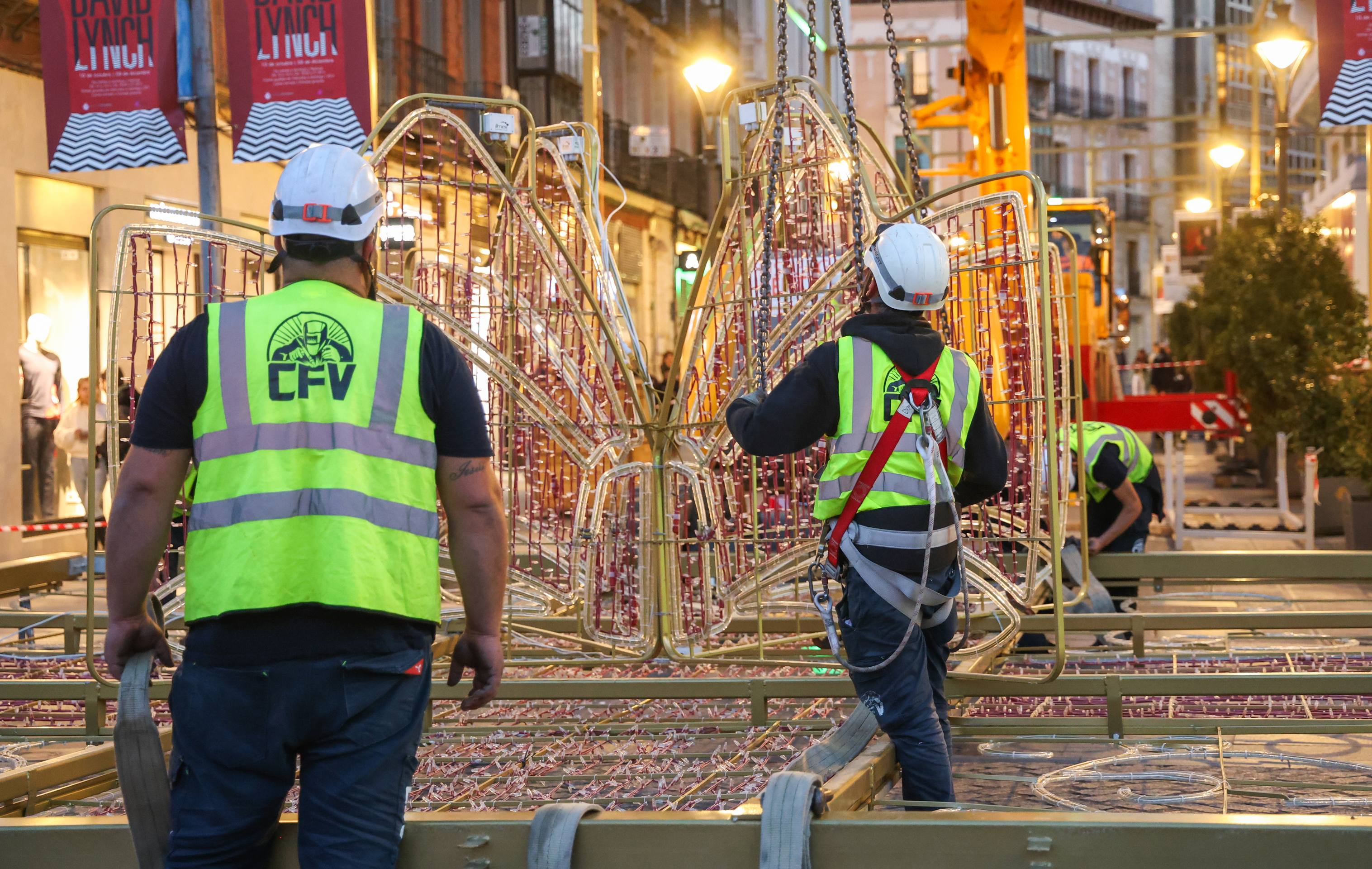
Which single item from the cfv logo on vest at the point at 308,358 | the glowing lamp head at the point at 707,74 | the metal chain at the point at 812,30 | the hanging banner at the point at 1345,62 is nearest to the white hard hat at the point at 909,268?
the metal chain at the point at 812,30

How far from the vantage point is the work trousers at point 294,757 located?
131 inches

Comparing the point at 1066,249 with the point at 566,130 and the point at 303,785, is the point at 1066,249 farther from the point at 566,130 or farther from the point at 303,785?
the point at 303,785

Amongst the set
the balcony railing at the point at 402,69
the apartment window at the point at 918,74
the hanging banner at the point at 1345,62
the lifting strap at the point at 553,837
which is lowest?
the lifting strap at the point at 553,837

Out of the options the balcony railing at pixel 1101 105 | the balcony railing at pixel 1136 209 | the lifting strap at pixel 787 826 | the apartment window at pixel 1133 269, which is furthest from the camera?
the apartment window at pixel 1133 269

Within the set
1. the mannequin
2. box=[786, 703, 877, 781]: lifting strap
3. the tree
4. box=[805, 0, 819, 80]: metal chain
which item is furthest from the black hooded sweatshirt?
the mannequin

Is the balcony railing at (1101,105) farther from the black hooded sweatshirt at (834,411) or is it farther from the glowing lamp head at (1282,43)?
the black hooded sweatshirt at (834,411)

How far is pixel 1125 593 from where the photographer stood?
10672 mm

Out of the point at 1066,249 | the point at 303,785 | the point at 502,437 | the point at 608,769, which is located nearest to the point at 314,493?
the point at 303,785

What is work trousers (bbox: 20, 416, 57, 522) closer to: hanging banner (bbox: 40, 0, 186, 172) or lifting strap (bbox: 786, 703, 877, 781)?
hanging banner (bbox: 40, 0, 186, 172)

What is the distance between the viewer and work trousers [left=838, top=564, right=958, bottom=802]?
16.7 ft

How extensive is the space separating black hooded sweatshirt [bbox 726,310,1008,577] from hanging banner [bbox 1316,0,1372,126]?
8.84 metres

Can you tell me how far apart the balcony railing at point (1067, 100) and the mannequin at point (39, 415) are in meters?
60.9

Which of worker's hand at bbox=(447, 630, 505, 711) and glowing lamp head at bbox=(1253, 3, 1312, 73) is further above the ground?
glowing lamp head at bbox=(1253, 3, 1312, 73)

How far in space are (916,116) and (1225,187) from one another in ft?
82.9
